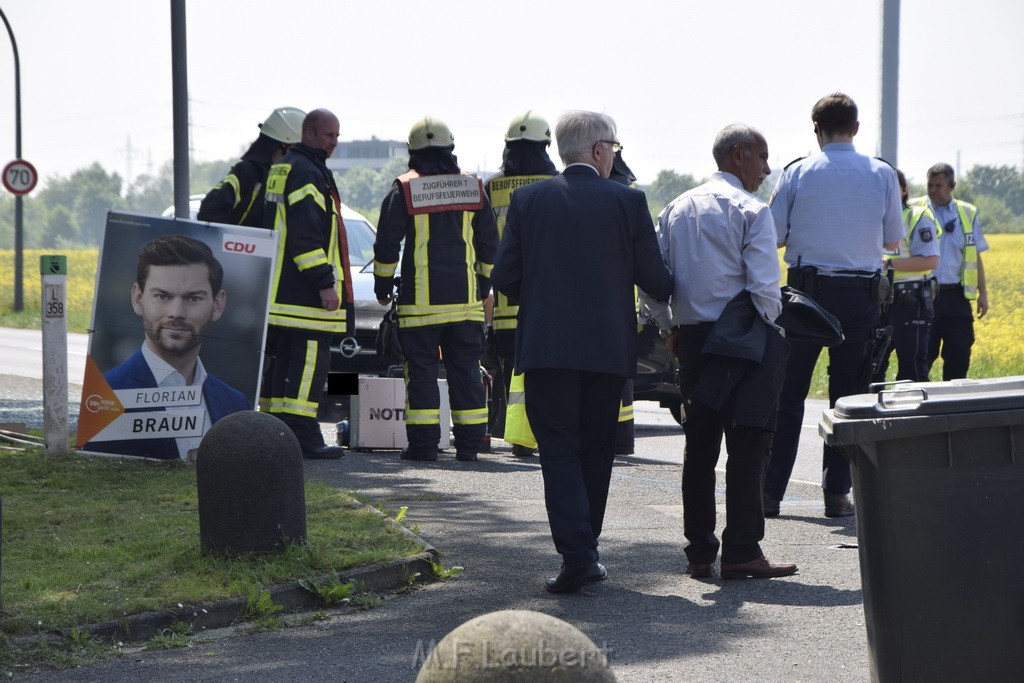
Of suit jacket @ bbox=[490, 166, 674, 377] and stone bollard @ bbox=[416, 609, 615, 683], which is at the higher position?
suit jacket @ bbox=[490, 166, 674, 377]

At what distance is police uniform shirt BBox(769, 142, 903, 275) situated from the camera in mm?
7590

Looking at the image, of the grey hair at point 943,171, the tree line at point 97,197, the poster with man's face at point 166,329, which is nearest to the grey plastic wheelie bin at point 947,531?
the poster with man's face at point 166,329

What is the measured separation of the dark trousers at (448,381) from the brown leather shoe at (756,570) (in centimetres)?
377

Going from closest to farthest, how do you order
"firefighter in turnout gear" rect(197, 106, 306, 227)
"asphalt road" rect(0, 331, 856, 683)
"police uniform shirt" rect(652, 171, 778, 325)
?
"asphalt road" rect(0, 331, 856, 683) → "police uniform shirt" rect(652, 171, 778, 325) → "firefighter in turnout gear" rect(197, 106, 306, 227)

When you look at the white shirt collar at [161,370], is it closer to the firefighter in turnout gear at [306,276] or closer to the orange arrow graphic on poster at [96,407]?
the orange arrow graphic on poster at [96,407]

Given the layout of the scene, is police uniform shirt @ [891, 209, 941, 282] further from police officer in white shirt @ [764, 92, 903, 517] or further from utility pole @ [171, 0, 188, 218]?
utility pole @ [171, 0, 188, 218]

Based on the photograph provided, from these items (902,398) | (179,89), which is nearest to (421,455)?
(179,89)

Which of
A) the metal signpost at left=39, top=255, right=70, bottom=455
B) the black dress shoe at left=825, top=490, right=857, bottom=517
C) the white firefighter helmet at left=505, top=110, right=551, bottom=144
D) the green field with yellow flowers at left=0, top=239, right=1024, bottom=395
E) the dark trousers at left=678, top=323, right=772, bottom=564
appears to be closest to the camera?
the dark trousers at left=678, top=323, right=772, bottom=564

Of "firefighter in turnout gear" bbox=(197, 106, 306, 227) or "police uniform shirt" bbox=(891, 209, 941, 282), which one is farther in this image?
"police uniform shirt" bbox=(891, 209, 941, 282)

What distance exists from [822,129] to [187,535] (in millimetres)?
3951

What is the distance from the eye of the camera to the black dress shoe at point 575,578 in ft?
19.6

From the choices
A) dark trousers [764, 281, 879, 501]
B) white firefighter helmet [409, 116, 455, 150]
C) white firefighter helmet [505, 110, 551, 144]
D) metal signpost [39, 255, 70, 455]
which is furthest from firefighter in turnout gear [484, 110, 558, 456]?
metal signpost [39, 255, 70, 455]

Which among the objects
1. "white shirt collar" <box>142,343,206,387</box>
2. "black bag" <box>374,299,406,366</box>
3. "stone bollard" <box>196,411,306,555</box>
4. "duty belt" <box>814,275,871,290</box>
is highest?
"duty belt" <box>814,275,871,290</box>

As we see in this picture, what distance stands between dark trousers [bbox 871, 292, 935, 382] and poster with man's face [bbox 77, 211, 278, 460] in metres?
4.44
